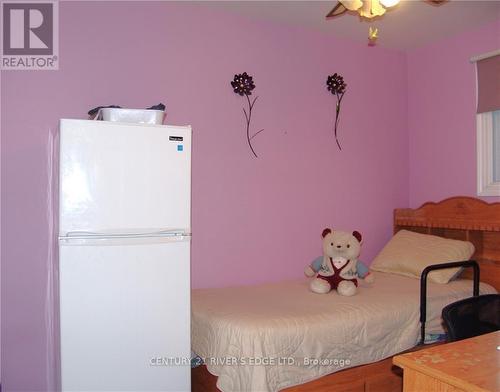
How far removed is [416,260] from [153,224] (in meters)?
1.98

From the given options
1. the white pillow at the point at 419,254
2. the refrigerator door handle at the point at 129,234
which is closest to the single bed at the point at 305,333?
the white pillow at the point at 419,254

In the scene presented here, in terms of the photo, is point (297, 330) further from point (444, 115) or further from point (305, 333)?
point (444, 115)

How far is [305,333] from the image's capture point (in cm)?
205

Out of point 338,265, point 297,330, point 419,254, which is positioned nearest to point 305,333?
point 297,330

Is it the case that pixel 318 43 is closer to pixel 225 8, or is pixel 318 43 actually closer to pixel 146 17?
pixel 225 8

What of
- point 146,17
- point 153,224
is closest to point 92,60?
point 146,17

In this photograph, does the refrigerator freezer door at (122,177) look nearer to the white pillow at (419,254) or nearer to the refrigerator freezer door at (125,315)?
the refrigerator freezer door at (125,315)

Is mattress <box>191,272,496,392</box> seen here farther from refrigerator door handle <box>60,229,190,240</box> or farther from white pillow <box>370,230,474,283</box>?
refrigerator door handle <box>60,229,190,240</box>

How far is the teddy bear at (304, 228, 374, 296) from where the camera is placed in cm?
269

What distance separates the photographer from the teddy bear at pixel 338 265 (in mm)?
2688

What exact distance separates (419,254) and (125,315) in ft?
6.99

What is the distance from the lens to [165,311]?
203 cm

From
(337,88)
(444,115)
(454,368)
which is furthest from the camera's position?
(444,115)

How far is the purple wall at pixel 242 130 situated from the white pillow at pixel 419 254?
260 mm
